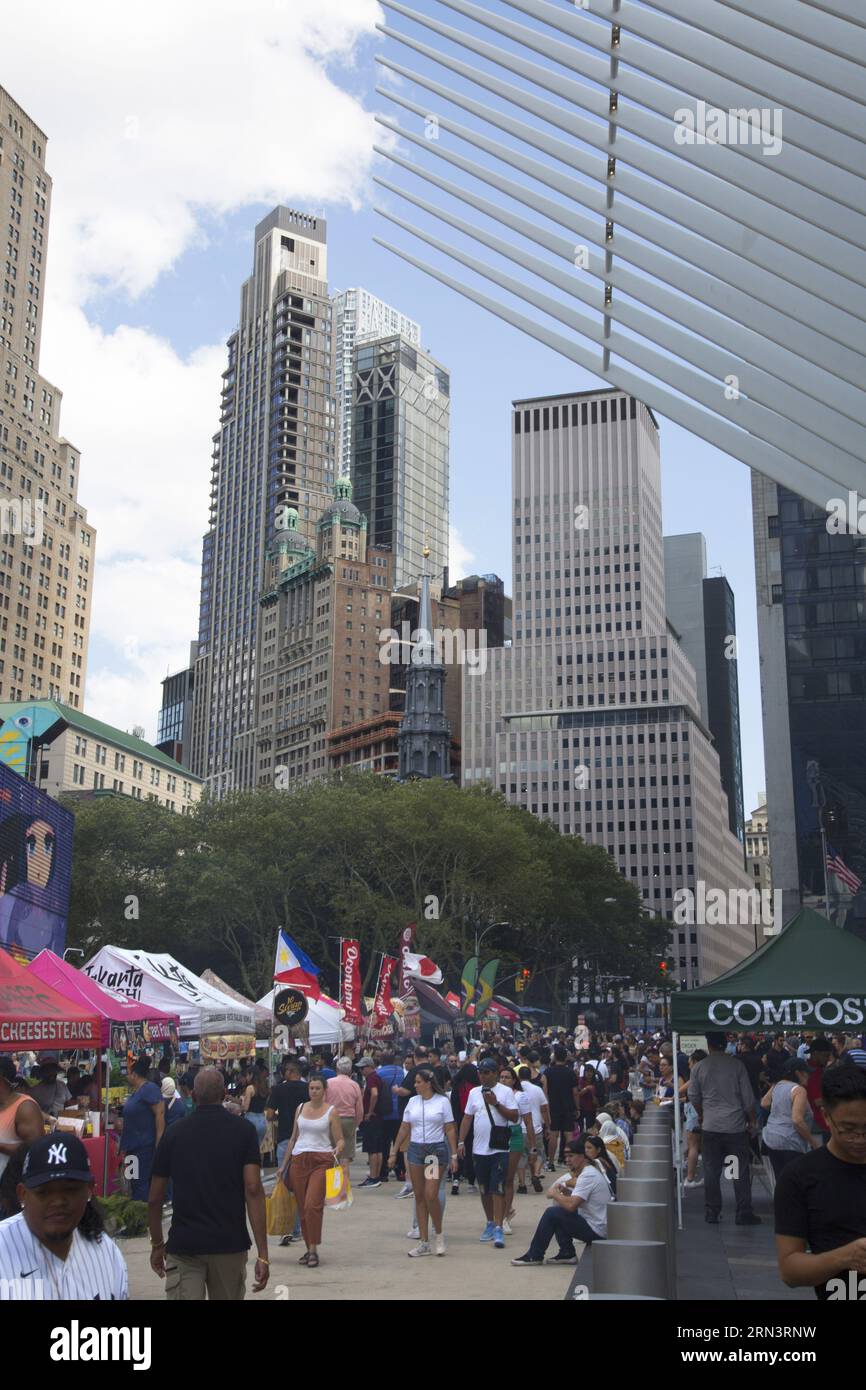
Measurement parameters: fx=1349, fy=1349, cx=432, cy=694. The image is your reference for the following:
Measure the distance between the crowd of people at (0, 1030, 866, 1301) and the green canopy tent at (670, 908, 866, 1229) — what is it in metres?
0.79

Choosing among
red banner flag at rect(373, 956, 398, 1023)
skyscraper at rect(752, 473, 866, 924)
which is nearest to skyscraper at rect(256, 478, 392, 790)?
skyscraper at rect(752, 473, 866, 924)

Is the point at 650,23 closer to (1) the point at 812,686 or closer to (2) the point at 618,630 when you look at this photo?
(1) the point at 812,686

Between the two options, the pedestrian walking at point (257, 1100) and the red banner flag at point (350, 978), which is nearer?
the pedestrian walking at point (257, 1100)

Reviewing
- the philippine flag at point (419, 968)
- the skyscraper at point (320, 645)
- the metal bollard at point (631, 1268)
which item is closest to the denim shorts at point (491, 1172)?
the metal bollard at point (631, 1268)

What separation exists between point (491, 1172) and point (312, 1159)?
2.40 meters

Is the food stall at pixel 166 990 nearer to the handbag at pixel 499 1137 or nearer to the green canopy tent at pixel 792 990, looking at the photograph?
the handbag at pixel 499 1137

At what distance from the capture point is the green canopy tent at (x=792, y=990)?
14359 millimetres

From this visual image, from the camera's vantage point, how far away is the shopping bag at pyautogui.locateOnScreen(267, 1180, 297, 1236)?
13.7 metres

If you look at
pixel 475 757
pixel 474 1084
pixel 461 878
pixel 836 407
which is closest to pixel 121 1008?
pixel 474 1084

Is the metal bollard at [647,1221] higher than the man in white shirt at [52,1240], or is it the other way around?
the man in white shirt at [52,1240]

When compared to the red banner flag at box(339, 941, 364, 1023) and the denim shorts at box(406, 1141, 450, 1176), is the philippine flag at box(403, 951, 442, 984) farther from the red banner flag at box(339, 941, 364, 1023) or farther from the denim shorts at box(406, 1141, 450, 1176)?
the denim shorts at box(406, 1141, 450, 1176)

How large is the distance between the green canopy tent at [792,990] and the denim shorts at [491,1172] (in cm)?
242
